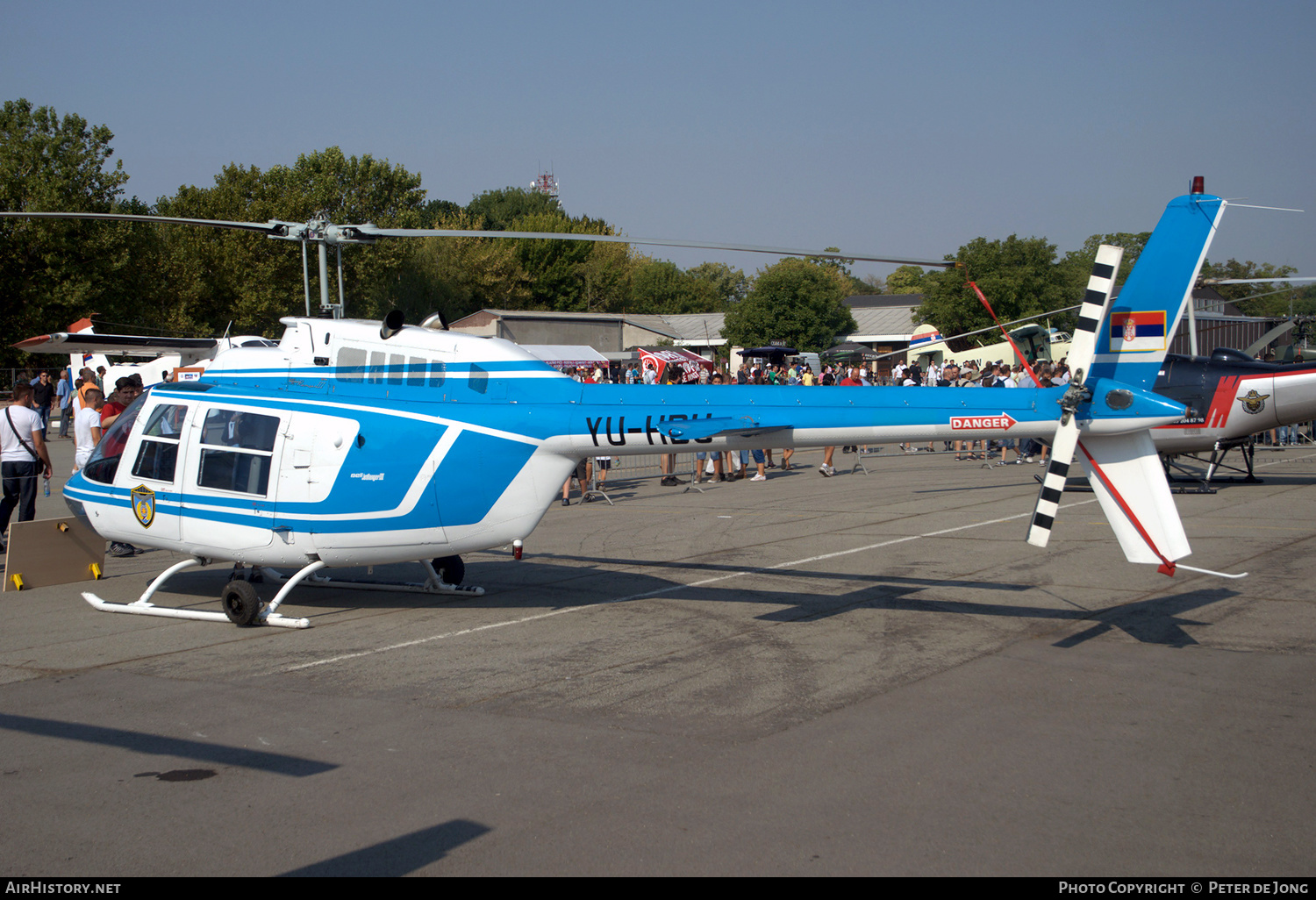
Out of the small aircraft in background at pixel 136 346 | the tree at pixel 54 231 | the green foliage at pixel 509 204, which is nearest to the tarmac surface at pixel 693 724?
the small aircraft in background at pixel 136 346

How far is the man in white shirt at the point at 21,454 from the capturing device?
40.6ft

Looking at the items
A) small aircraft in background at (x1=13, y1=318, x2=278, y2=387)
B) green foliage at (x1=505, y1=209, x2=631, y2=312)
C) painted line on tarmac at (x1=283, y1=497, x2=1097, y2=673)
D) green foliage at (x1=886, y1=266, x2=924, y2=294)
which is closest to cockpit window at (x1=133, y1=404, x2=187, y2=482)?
painted line on tarmac at (x1=283, y1=497, x2=1097, y2=673)

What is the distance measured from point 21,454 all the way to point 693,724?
10.5 meters

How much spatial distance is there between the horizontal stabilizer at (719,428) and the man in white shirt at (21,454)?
28.9 ft

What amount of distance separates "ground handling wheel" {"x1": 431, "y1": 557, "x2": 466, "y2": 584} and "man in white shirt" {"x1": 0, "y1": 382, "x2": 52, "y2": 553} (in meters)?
5.86

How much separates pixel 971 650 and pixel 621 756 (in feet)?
11.1

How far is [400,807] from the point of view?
489 cm

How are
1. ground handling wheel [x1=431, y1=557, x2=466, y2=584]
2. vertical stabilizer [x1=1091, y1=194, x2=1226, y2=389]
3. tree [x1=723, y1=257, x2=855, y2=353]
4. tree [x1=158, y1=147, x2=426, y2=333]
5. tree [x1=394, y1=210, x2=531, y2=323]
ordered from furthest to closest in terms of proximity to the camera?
tree [x1=394, y1=210, x2=531, y2=323] < tree [x1=723, y1=257, x2=855, y2=353] < tree [x1=158, y1=147, x2=426, y2=333] < ground handling wheel [x1=431, y1=557, x2=466, y2=584] < vertical stabilizer [x1=1091, y1=194, x2=1226, y2=389]

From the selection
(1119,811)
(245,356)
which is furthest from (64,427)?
(1119,811)

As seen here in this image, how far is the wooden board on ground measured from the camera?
1062 centimetres

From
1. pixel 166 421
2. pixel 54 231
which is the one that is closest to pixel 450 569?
pixel 166 421

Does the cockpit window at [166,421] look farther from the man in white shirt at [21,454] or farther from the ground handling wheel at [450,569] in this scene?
the man in white shirt at [21,454]

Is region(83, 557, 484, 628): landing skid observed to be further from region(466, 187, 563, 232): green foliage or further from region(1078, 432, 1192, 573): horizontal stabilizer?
region(466, 187, 563, 232): green foliage
